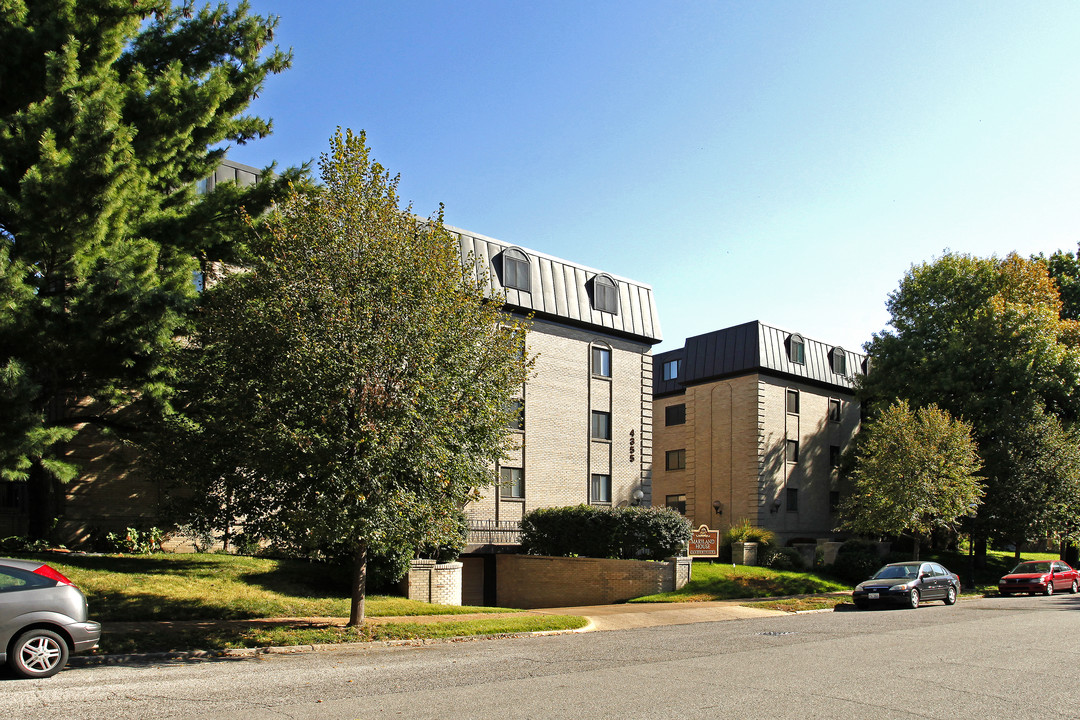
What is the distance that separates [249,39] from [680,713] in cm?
1831

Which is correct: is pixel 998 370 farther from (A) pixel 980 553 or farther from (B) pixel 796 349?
(A) pixel 980 553

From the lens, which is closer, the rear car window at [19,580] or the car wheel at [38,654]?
the car wheel at [38,654]

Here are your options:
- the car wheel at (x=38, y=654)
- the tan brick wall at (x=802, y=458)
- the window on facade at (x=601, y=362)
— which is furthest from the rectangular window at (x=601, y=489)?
the car wheel at (x=38, y=654)

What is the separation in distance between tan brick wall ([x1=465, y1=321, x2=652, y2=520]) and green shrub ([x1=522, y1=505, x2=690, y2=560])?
2.69m

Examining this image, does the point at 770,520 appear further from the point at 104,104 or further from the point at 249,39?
the point at 104,104

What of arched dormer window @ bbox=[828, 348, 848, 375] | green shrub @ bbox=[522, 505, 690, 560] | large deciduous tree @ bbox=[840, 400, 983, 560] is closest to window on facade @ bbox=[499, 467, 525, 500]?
green shrub @ bbox=[522, 505, 690, 560]

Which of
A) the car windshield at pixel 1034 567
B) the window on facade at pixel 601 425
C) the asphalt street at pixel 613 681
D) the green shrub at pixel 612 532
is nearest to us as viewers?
the asphalt street at pixel 613 681

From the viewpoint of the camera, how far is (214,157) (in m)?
20.4

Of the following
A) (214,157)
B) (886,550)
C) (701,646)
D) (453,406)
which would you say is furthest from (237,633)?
(886,550)

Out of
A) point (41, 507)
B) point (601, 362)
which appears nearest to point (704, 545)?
point (601, 362)

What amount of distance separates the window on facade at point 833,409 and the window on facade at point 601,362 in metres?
15.9

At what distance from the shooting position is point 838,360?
4494 cm

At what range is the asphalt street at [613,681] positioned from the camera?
8.71m

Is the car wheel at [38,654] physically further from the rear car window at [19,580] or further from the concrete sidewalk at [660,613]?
the concrete sidewalk at [660,613]
